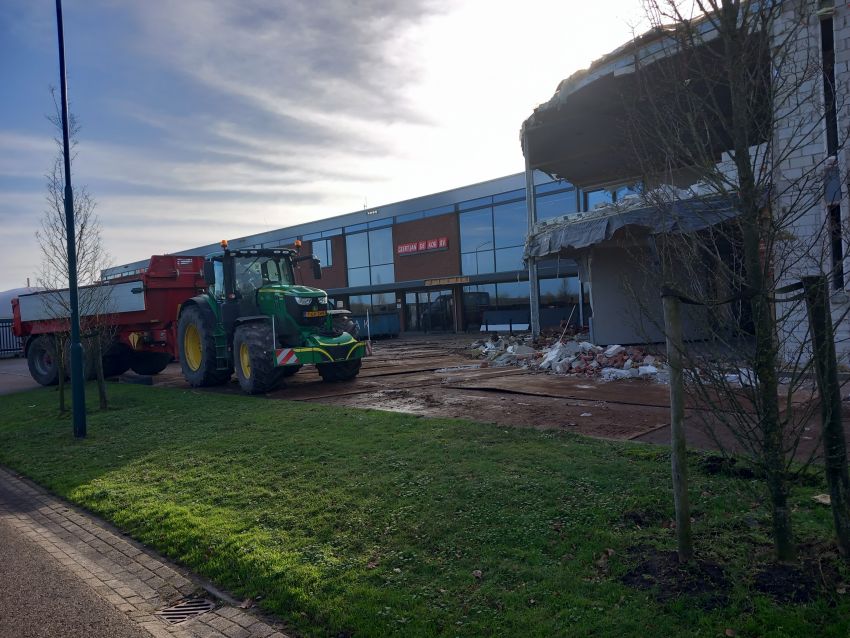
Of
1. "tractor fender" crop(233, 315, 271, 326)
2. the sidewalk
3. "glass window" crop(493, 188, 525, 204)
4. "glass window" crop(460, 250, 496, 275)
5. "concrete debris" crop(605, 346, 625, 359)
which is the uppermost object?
"glass window" crop(493, 188, 525, 204)

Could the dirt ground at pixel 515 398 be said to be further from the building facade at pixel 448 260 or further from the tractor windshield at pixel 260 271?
the building facade at pixel 448 260

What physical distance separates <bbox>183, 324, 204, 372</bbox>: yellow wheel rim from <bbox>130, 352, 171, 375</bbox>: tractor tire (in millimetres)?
5215

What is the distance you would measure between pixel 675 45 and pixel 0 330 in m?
43.7

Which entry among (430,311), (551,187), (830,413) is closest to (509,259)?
(551,187)

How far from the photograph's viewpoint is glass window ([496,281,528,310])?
32906 mm

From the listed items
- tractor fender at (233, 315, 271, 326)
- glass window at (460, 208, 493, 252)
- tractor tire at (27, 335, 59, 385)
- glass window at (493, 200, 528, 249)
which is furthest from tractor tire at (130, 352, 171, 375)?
glass window at (460, 208, 493, 252)

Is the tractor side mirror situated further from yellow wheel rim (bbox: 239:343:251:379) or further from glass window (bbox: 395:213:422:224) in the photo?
glass window (bbox: 395:213:422:224)

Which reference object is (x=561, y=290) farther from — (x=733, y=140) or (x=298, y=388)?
(x=733, y=140)

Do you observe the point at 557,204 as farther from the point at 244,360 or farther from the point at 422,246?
the point at 244,360

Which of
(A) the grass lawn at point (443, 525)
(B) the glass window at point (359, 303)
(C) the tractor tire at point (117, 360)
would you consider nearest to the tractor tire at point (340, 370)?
(A) the grass lawn at point (443, 525)

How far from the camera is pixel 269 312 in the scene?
14070 millimetres

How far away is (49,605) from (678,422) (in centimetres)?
426

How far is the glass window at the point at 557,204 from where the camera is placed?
28656 millimetres

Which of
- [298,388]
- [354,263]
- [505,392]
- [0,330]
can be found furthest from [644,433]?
[0,330]
